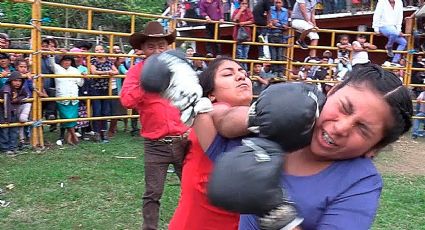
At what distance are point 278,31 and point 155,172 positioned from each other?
679cm

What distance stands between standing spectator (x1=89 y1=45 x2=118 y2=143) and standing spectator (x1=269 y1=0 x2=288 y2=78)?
331 cm

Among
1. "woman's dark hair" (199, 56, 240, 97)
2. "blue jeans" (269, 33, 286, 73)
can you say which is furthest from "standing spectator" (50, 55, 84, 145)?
"woman's dark hair" (199, 56, 240, 97)

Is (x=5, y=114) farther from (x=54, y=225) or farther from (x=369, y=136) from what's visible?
(x=369, y=136)

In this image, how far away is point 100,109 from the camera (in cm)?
877

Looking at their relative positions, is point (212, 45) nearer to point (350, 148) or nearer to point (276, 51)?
point (276, 51)

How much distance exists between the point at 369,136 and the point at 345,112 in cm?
10

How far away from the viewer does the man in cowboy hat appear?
13.7 feet

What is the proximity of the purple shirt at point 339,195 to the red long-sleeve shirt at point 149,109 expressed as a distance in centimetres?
304

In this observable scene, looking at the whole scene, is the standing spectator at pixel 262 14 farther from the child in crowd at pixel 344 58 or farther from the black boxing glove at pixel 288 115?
the black boxing glove at pixel 288 115

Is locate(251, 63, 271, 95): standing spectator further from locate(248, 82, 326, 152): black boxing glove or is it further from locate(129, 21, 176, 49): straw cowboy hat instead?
locate(248, 82, 326, 152): black boxing glove

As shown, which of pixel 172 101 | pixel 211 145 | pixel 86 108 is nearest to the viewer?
pixel 172 101

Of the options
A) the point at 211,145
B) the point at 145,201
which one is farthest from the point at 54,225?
the point at 211,145

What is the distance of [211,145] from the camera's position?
2.12m

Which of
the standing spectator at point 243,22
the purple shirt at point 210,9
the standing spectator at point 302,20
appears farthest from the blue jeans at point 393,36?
the purple shirt at point 210,9
